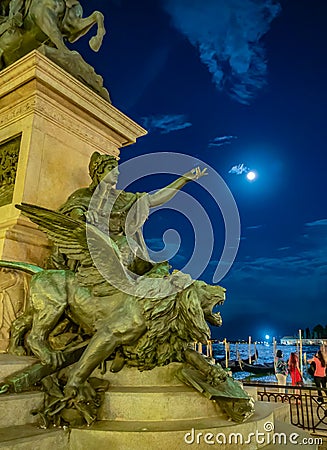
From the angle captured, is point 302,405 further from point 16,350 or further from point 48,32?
point 48,32

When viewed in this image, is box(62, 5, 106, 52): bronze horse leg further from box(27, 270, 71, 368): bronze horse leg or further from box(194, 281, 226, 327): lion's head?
box(194, 281, 226, 327): lion's head

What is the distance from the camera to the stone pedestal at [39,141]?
15.9 feet

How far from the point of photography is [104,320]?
11.6 ft

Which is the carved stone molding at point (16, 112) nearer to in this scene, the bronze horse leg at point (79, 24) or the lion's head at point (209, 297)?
the bronze horse leg at point (79, 24)

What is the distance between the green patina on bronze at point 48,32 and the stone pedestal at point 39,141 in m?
0.62

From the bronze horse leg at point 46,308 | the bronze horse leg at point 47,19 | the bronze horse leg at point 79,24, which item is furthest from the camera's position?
the bronze horse leg at point 79,24

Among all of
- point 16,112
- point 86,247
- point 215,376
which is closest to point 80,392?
point 215,376

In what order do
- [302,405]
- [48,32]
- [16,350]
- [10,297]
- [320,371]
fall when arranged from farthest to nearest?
[320,371]
[302,405]
[48,32]
[10,297]
[16,350]

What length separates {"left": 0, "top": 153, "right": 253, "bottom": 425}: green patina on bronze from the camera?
321cm

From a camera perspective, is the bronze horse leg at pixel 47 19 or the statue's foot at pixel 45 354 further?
the bronze horse leg at pixel 47 19

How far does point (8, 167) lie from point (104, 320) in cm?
294

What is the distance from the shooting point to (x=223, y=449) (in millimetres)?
2852

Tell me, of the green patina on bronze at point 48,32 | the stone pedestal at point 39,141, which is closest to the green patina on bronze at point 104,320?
the stone pedestal at point 39,141

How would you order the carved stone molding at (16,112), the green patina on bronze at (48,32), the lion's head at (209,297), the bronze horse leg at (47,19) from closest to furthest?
the lion's head at (209,297), the carved stone molding at (16,112), the green patina on bronze at (48,32), the bronze horse leg at (47,19)
